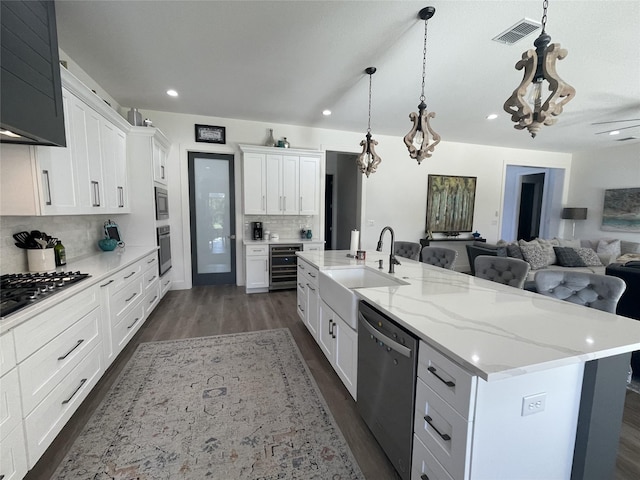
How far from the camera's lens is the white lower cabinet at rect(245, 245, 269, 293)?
181 inches

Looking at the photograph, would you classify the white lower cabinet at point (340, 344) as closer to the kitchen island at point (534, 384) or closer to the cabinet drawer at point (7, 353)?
the kitchen island at point (534, 384)

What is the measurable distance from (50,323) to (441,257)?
3.31 m

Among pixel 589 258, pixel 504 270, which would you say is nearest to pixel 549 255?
pixel 589 258

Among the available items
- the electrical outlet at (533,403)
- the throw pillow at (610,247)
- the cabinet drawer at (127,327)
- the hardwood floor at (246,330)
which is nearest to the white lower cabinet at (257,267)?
the hardwood floor at (246,330)

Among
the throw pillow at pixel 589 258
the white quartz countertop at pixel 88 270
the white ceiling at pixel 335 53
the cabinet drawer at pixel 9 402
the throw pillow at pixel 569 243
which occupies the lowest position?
the cabinet drawer at pixel 9 402

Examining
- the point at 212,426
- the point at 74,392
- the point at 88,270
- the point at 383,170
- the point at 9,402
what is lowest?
the point at 212,426

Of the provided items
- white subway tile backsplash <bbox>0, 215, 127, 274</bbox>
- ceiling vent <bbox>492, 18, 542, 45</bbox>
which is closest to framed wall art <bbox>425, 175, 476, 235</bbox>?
ceiling vent <bbox>492, 18, 542, 45</bbox>

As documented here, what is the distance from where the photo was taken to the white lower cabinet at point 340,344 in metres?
1.91

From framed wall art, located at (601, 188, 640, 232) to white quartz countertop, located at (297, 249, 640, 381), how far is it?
6.71m

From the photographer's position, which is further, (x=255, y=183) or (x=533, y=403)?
(x=255, y=183)

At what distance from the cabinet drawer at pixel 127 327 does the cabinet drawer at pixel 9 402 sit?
43.6 inches

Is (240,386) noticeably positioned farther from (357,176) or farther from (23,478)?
(357,176)

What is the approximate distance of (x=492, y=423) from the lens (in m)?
1.01

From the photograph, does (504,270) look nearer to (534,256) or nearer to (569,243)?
(534,256)
